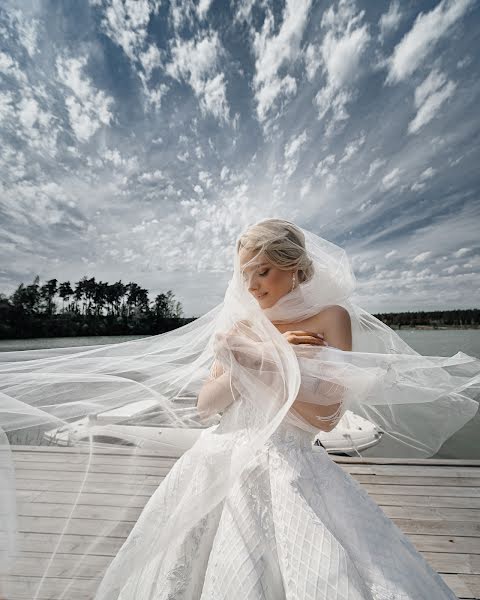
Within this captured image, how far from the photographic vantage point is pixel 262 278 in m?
1.21

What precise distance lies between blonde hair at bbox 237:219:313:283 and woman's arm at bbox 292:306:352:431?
0.76 ft

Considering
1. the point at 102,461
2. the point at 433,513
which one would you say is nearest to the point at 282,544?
the point at 102,461

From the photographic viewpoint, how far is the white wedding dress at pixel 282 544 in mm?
745

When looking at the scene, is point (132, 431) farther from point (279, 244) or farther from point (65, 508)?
point (279, 244)

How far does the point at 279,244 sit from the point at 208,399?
2.18 feet

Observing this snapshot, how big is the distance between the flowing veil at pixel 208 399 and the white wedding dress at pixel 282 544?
0.12 feet

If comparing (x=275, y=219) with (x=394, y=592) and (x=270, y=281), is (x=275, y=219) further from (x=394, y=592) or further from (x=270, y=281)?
(x=394, y=592)

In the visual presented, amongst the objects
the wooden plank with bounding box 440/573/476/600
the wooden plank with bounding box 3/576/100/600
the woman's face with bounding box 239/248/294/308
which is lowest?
the wooden plank with bounding box 440/573/476/600

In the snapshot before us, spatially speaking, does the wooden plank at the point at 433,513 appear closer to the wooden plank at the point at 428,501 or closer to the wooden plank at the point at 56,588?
the wooden plank at the point at 428,501

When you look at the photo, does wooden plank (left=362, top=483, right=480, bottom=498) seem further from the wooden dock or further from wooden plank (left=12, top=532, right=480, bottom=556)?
wooden plank (left=12, top=532, right=480, bottom=556)

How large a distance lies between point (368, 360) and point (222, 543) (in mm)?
713

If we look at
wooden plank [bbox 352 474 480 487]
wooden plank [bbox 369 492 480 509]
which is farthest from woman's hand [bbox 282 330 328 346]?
wooden plank [bbox 352 474 480 487]

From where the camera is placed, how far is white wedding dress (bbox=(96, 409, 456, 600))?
0.74 m

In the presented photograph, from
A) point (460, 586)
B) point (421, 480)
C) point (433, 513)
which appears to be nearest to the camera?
point (460, 586)
